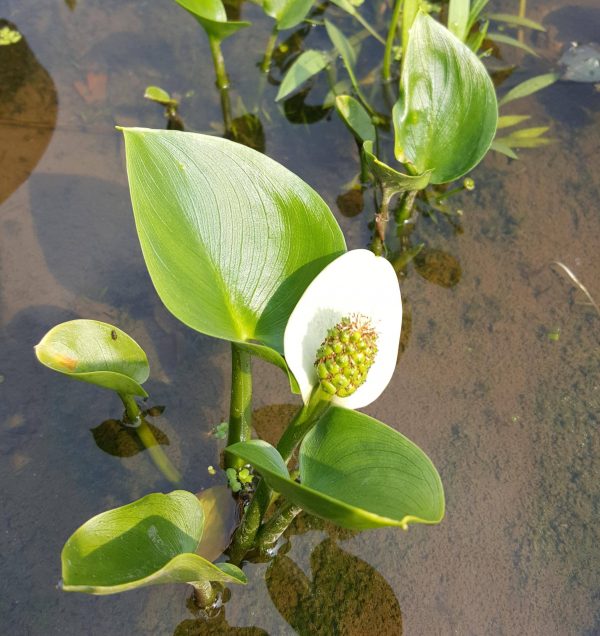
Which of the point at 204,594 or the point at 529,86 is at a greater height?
the point at 529,86

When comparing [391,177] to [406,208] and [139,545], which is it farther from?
[139,545]

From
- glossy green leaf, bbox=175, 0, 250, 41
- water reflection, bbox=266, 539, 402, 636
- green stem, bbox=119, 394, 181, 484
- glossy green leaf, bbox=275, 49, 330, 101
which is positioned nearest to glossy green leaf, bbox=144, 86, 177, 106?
glossy green leaf, bbox=175, 0, 250, 41

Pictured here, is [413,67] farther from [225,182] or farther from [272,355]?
[272,355]

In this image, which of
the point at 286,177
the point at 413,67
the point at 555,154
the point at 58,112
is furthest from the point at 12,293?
the point at 555,154

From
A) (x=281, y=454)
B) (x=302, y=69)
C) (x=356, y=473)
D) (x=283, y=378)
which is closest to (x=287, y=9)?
(x=302, y=69)

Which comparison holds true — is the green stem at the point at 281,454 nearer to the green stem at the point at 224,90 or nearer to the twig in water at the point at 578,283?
the twig in water at the point at 578,283

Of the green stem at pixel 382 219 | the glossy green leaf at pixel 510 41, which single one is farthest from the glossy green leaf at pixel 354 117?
the glossy green leaf at pixel 510 41
